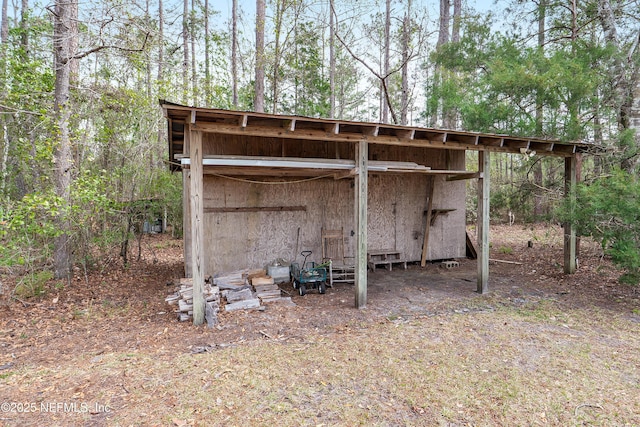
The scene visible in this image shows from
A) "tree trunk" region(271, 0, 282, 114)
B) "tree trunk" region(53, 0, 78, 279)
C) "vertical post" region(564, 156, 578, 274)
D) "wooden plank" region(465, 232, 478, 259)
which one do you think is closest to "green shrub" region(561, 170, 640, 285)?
"vertical post" region(564, 156, 578, 274)

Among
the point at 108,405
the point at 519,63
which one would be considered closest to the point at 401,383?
the point at 108,405

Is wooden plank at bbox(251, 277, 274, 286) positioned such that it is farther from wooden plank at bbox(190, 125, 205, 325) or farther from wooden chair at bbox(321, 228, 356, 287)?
wooden plank at bbox(190, 125, 205, 325)

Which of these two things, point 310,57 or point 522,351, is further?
point 310,57

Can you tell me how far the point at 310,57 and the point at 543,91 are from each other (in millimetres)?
10339

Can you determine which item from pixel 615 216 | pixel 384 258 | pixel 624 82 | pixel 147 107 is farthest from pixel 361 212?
pixel 624 82

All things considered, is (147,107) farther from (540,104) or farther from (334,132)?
(540,104)

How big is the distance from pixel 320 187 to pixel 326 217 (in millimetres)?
693

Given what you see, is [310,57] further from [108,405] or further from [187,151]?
[108,405]

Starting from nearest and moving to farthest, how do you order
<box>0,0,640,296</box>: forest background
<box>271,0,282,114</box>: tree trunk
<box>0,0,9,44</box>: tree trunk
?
<box>0,0,640,296</box>: forest background, <box>0,0,9,44</box>: tree trunk, <box>271,0,282,114</box>: tree trunk

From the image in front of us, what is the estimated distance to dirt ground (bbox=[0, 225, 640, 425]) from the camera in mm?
3973

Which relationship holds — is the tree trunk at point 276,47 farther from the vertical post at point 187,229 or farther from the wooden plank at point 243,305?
the wooden plank at point 243,305

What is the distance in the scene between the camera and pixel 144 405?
2676 millimetres

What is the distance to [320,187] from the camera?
→ 722 cm

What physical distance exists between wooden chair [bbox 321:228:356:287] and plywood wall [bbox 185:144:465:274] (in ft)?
0.50
